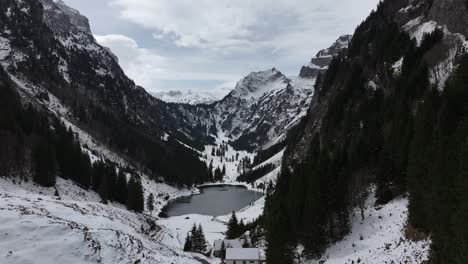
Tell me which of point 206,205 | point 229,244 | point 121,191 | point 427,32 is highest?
point 427,32

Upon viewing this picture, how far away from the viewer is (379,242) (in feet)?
129

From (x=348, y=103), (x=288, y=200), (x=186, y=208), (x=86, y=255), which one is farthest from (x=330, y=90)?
(x=86, y=255)

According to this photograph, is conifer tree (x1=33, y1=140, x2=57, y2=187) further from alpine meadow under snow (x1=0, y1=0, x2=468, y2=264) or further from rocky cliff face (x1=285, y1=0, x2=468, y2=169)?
rocky cliff face (x1=285, y1=0, x2=468, y2=169)

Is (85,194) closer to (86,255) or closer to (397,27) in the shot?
(86,255)

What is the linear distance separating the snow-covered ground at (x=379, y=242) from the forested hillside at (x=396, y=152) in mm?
1533

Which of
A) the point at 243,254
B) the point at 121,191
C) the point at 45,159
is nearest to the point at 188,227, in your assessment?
the point at 121,191

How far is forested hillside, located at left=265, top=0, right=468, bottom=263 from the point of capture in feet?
99.5

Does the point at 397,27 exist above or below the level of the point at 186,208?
above

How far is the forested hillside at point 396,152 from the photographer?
30312mm

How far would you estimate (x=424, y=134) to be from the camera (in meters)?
44.2

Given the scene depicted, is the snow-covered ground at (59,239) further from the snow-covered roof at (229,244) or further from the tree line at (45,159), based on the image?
the tree line at (45,159)

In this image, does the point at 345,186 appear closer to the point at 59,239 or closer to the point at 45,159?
the point at 59,239

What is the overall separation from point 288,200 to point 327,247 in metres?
11.7

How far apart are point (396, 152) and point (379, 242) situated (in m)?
19.4
